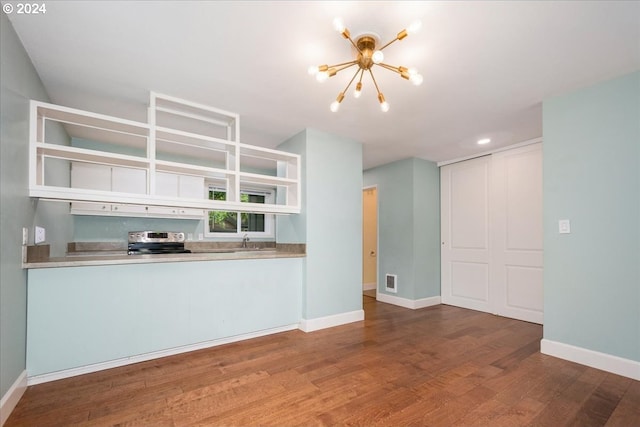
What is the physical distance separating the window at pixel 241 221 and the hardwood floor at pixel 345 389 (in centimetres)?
246

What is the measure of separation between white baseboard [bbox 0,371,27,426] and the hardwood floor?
0.14 ft

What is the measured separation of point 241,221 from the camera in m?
5.35

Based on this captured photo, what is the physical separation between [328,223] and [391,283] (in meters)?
2.10

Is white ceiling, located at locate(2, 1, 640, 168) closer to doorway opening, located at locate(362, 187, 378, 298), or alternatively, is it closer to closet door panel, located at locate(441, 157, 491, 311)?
closet door panel, located at locate(441, 157, 491, 311)

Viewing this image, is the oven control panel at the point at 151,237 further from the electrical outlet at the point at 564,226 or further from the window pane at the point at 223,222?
the electrical outlet at the point at 564,226

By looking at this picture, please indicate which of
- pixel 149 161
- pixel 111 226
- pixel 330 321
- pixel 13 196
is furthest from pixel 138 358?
pixel 111 226

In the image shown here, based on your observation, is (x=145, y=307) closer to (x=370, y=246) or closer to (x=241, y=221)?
(x=241, y=221)

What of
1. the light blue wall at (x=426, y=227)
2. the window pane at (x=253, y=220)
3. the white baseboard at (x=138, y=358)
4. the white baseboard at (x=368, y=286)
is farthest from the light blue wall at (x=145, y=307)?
the white baseboard at (x=368, y=286)

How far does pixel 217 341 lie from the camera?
3.06 metres

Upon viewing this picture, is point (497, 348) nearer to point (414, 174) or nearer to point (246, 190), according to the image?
point (414, 174)

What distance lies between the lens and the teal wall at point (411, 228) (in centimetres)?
482

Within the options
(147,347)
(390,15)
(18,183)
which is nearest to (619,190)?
(390,15)

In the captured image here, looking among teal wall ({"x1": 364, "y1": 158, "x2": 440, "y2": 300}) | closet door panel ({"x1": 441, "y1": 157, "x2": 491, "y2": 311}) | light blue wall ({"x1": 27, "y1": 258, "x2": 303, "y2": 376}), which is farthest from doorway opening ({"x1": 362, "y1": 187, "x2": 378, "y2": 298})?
light blue wall ({"x1": 27, "y1": 258, "x2": 303, "y2": 376})

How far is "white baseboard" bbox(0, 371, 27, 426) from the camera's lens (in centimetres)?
177
